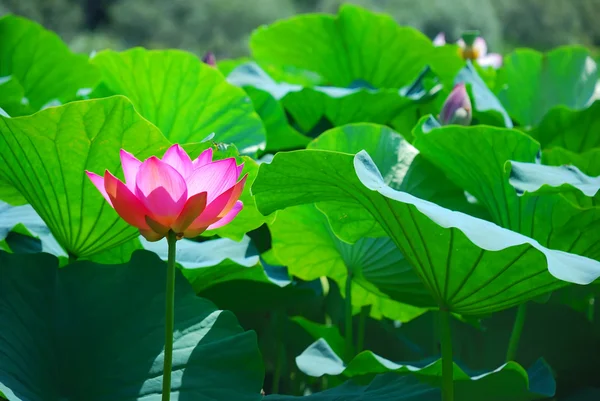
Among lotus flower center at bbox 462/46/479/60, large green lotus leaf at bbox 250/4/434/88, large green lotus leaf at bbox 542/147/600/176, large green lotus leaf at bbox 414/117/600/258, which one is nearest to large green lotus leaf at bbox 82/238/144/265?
large green lotus leaf at bbox 414/117/600/258

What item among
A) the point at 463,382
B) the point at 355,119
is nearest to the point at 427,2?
the point at 355,119

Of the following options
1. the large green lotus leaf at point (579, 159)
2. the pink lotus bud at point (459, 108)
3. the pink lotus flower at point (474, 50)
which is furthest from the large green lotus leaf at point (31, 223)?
the pink lotus flower at point (474, 50)

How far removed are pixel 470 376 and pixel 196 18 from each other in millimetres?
7635

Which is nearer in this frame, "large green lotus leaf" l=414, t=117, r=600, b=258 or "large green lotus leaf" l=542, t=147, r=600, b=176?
"large green lotus leaf" l=414, t=117, r=600, b=258

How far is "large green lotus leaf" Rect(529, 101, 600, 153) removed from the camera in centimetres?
112

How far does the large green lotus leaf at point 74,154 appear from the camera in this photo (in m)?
0.74

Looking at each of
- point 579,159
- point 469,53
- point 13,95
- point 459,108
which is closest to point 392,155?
point 459,108

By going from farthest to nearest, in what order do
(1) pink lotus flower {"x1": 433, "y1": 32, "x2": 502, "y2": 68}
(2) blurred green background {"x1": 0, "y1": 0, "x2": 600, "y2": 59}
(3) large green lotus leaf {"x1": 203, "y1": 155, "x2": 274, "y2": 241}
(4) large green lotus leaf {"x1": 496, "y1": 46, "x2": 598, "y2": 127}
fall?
(2) blurred green background {"x1": 0, "y1": 0, "x2": 600, "y2": 59} → (1) pink lotus flower {"x1": 433, "y1": 32, "x2": 502, "y2": 68} → (4) large green lotus leaf {"x1": 496, "y1": 46, "x2": 598, "y2": 127} → (3) large green lotus leaf {"x1": 203, "y1": 155, "x2": 274, "y2": 241}

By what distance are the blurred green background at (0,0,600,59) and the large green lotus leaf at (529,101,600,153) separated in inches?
240

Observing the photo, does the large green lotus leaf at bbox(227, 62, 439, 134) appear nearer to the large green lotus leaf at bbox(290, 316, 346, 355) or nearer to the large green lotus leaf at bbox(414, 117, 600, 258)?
the large green lotus leaf at bbox(414, 117, 600, 258)

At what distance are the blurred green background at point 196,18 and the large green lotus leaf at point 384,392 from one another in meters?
6.51

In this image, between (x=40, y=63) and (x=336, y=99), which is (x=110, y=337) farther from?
(x=40, y=63)

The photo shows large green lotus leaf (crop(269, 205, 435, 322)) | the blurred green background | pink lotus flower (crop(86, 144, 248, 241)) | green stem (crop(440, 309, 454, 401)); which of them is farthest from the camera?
the blurred green background

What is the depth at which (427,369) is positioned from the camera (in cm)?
77
